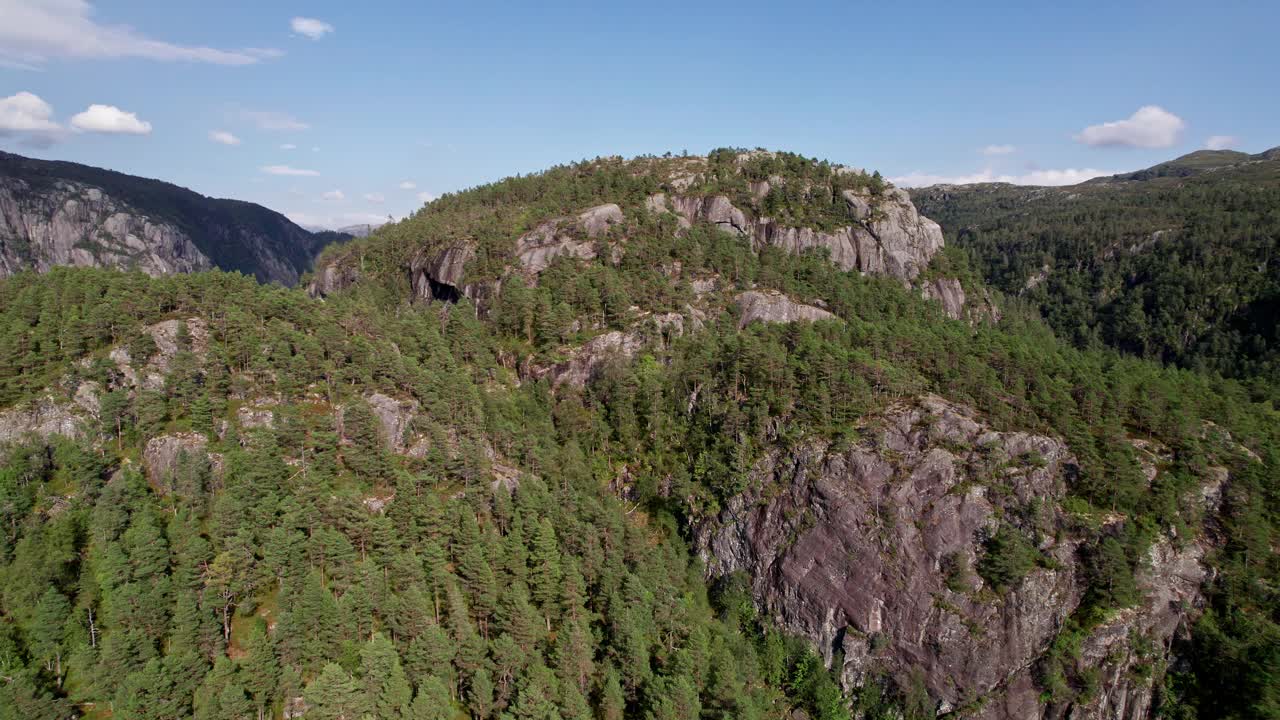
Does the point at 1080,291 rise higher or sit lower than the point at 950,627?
higher

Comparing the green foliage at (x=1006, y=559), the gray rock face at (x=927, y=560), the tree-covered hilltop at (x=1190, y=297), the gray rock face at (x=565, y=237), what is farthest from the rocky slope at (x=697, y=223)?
the green foliage at (x=1006, y=559)

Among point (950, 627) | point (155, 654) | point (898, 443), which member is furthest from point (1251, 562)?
point (155, 654)

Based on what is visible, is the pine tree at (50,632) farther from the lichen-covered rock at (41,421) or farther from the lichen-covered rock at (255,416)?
the lichen-covered rock at (41,421)

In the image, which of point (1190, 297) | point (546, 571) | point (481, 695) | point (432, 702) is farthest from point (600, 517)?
point (1190, 297)

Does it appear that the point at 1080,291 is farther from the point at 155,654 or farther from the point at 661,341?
the point at 155,654

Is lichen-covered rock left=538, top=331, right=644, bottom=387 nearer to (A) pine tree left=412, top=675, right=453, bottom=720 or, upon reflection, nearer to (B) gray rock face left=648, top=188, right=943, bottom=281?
(B) gray rock face left=648, top=188, right=943, bottom=281

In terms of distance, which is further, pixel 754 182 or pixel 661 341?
pixel 754 182
